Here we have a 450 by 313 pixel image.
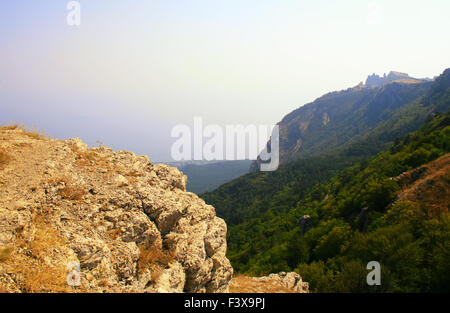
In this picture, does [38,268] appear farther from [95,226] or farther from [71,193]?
[71,193]

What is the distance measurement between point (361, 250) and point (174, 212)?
22.4 m

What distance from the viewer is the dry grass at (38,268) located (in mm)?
5558

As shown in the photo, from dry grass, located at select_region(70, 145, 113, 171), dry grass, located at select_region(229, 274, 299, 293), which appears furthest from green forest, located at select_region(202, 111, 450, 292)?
dry grass, located at select_region(70, 145, 113, 171)

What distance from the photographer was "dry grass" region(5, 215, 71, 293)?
5.56 meters

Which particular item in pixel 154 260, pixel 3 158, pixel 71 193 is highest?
pixel 3 158

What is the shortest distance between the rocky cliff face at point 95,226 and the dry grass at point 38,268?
0.06 feet

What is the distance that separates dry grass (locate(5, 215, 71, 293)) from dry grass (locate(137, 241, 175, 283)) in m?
2.42

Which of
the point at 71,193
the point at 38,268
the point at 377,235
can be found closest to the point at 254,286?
the point at 71,193

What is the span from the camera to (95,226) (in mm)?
7625

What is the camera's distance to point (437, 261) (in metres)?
18.3

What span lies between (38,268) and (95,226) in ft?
6.25

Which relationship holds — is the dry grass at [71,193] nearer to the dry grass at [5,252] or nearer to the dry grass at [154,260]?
the dry grass at [5,252]
